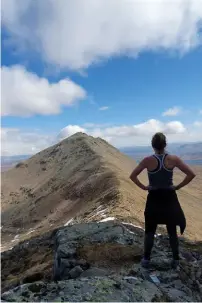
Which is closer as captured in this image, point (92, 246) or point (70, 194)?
point (92, 246)

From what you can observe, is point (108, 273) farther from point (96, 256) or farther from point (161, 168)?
point (161, 168)

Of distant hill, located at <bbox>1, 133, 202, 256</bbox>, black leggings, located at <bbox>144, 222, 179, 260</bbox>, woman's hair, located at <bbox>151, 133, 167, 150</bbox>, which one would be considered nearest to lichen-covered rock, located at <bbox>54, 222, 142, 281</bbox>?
black leggings, located at <bbox>144, 222, 179, 260</bbox>

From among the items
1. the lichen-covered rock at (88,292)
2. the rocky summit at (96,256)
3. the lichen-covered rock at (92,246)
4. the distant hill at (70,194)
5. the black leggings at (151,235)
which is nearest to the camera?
the lichen-covered rock at (88,292)

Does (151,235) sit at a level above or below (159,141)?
below

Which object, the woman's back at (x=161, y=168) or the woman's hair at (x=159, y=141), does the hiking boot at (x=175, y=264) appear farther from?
the woman's hair at (x=159, y=141)

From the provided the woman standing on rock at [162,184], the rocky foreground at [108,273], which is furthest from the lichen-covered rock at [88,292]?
the woman standing on rock at [162,184]

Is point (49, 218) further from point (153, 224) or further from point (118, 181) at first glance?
point (153, 224)

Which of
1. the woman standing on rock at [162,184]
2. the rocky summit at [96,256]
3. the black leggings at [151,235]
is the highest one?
the woman standing on rock at [162,184]

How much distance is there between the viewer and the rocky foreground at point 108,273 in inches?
280

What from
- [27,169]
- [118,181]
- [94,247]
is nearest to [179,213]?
[94,247]

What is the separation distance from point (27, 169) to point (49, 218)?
119 feet

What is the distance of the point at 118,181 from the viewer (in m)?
36.1

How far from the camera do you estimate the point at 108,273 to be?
8672 millimetres

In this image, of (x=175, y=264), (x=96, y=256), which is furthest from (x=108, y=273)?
(x=175, y=264)
